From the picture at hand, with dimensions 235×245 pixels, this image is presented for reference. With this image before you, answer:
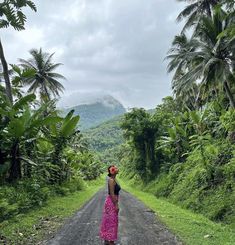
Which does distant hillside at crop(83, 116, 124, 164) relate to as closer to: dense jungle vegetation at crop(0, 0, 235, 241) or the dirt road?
dense jungle vegetation at crop(0, 0, 235, 241)

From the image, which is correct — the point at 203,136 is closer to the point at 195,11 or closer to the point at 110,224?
the point at 110,224

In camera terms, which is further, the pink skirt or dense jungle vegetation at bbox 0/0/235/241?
dense jungle vegetation at bbox 0/0/235/241

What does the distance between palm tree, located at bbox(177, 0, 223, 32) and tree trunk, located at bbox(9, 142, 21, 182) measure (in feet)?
85.4

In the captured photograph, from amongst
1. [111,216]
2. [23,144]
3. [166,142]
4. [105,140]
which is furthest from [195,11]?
[105,140]

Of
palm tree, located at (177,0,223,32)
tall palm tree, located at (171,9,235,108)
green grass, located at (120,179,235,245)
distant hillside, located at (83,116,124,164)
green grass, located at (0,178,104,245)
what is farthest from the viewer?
distant hillside, located at (83,116,124,164)

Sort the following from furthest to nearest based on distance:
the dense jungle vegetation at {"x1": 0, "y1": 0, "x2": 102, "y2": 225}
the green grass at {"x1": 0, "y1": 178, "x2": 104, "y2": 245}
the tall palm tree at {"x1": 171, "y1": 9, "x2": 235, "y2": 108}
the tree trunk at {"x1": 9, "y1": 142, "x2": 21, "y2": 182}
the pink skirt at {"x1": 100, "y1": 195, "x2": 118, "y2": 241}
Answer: the tall palm tree at {"x1": 171, "y1": 9, "x2": 235, "y2": 108} < the tree trunk at {"x1": 9, "y1": 142, "x2": 21, "y2": 182} < the dense jungle vegetation at {"x1": 0, "y1": 0, "x2": 102, "y2": 225} < the green grass at {"x1": 0, "y1": 178, "x2": 104, "y2": 245} < the pink skirt at {"x1": 100, "y1": 195, "x2": 118, "y2": 241}

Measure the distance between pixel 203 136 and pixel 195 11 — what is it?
21.8 m

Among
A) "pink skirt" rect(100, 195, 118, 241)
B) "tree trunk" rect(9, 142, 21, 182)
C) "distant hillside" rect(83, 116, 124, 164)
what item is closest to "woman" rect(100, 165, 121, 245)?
"pink skirt" rect(100, 195, 118, 241)

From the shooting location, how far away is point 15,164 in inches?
680

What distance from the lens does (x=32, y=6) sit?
13172mm

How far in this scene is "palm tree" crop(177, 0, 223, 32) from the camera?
37.5 metres

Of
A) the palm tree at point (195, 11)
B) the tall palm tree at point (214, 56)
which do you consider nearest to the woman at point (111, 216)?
the tall palm tree at point (214, 56)

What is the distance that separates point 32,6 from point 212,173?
11.0 m

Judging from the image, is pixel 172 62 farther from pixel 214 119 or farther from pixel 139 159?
pixel 214 119
